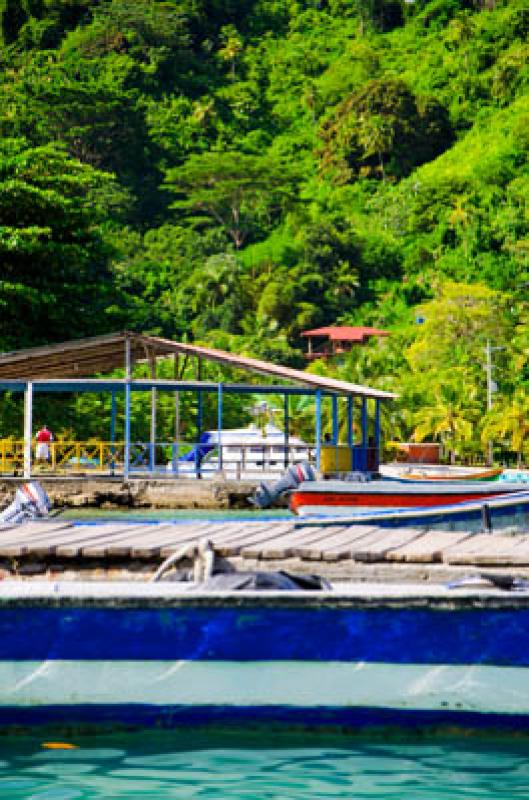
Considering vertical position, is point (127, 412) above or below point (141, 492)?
above

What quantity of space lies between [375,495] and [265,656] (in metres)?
13.6

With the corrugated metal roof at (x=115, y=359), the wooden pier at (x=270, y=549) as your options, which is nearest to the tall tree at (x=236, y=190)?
the corrugated metal roof at (x=115, y=359)

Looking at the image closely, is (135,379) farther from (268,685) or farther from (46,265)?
(268,685)

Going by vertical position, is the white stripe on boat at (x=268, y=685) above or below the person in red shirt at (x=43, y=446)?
below

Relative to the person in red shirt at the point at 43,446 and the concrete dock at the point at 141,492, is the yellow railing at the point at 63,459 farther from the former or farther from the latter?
the concrete dock at the point at 141,492

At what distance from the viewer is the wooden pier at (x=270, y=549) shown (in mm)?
8344

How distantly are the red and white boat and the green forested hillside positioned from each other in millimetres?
15579

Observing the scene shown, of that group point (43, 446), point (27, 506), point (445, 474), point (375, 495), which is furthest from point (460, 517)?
point (445, 474)

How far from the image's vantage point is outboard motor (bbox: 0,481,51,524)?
12758mm

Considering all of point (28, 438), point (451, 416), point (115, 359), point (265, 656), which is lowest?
point (265, 656)

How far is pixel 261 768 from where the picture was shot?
20.4 feet

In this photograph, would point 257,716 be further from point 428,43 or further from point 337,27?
point 337,27

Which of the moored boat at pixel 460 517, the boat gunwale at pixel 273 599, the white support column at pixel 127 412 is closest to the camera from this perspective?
the boat gunwale at pixel 273 599

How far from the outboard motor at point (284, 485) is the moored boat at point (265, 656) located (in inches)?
634
